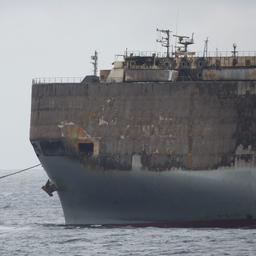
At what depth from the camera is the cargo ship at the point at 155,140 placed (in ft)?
235

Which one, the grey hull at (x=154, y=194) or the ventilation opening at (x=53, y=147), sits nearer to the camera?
the grey hull at (x=154, y=194)

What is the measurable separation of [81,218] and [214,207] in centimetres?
682

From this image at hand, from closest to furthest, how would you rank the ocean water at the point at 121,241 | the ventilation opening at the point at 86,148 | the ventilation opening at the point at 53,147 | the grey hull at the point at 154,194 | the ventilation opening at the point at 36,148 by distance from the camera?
the ocean water at the point at 121,241 → the grey hull at the point at 154,194 → the ventilation opening at the point at 86,148 → the ventilation opening at the point at 53,147 → the ventilation opening at the point at 36,148

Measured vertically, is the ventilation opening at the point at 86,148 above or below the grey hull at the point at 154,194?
above

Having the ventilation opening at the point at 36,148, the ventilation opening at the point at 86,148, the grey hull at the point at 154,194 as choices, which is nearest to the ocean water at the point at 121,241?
the grey hull at the point at 154,194

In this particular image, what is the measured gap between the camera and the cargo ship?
7162 centimetres

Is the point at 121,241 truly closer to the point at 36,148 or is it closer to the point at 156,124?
the point at 156,124

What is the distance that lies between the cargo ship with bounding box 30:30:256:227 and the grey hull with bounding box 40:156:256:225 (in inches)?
1.8

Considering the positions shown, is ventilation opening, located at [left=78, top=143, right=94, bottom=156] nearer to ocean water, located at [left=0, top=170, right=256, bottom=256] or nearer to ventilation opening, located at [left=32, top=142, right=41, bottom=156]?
ventilation opening, located at [left=32, top=142, right=41, bottom=156]

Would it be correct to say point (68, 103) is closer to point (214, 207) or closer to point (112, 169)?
point (112, 169)

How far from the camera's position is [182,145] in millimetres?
72312

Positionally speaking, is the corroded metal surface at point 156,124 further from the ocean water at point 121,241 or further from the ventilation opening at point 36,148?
the ocean water at point 121,241

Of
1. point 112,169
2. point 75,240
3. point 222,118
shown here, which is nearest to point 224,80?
point 222,118

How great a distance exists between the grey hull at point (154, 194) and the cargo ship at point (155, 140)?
45 millimetres
